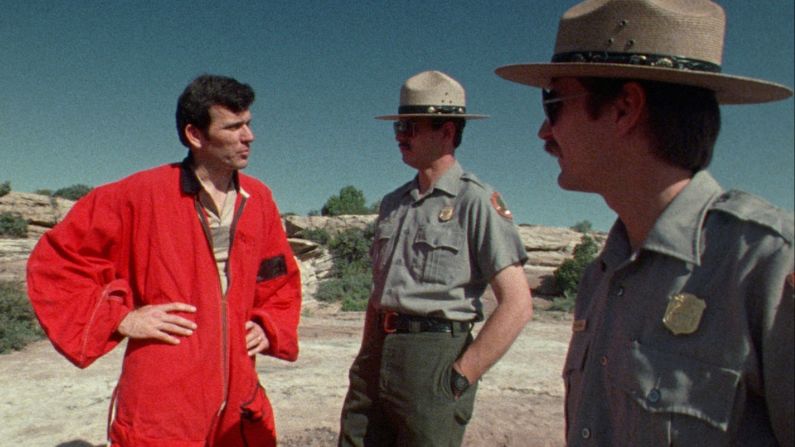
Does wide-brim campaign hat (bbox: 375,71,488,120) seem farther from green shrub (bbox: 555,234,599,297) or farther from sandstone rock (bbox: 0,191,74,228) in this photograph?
sandstone rock (bbox: 0,191,74,228)

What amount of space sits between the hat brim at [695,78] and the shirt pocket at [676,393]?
550 millimetres

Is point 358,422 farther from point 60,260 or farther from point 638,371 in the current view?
point 638,371

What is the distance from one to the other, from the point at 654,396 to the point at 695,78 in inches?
→ 25.4

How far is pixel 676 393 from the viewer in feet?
4.43

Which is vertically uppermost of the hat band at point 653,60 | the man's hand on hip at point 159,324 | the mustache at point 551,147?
the hat band at point 653,60

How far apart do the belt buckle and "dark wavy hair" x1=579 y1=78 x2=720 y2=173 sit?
6.03 feet

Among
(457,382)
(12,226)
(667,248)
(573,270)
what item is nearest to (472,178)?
(457,382)

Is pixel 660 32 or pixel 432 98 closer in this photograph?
pixel 660 32

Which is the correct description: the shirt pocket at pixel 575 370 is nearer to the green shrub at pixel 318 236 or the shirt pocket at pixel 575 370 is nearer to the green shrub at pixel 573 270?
the green shrub at pixel 573 270

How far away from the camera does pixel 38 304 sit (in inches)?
110

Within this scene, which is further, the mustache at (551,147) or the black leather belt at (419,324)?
the black leather belt at (419,324)

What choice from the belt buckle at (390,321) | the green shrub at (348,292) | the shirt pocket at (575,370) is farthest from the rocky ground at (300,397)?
the green shrub at (348,292)

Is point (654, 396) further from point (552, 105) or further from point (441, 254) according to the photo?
point (441, 254)

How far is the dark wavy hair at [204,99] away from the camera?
3178 mm
